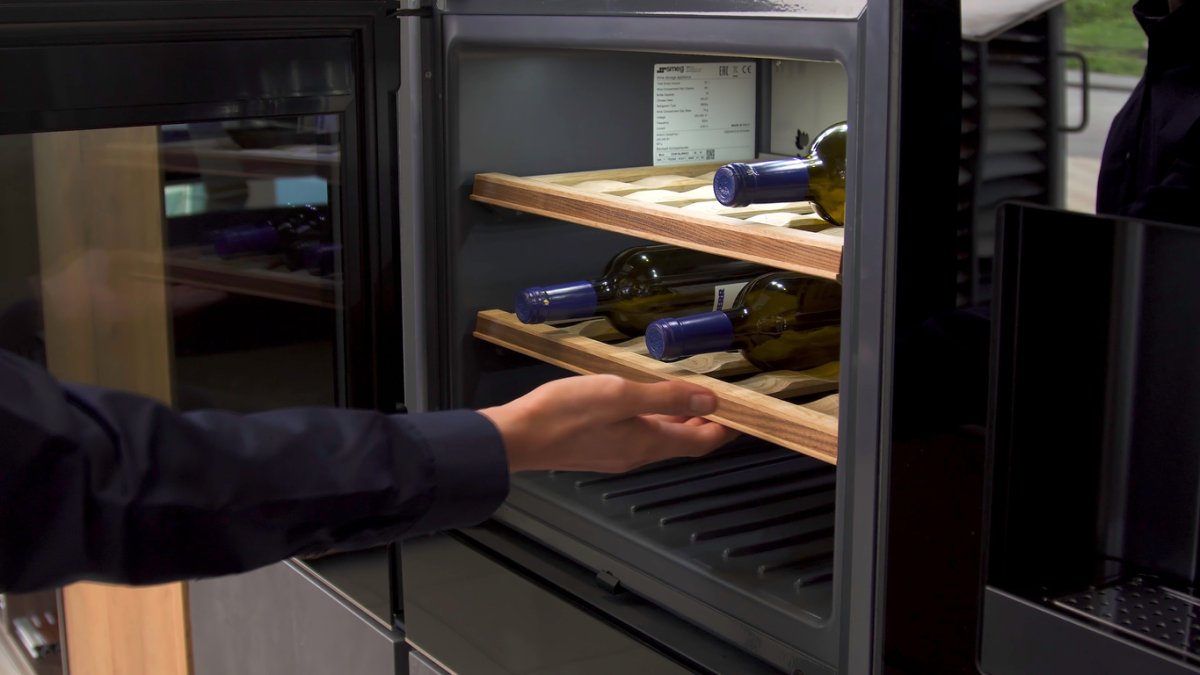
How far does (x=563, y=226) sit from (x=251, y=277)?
0.42m

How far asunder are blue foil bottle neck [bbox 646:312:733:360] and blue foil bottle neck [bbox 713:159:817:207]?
0.14 m

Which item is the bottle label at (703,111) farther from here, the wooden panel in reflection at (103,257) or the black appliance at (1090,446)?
the black appliance at (1090,446)

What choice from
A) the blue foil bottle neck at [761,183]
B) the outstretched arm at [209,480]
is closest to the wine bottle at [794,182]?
the blue foil bottle neck at [761,183]

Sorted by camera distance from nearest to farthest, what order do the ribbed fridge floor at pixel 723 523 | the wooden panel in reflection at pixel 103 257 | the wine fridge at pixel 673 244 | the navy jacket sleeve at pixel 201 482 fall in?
the navy jacket sleeve at pixel 201 482 < the wine fridge at pixel 673 244 < the ribbed fridge floor at pixel 723 523 < the wooden panel in reflection at pixel 103 257

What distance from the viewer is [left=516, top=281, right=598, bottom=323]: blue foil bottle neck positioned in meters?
1.44

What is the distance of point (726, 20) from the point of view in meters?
1.14

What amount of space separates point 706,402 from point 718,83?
720 millimetres

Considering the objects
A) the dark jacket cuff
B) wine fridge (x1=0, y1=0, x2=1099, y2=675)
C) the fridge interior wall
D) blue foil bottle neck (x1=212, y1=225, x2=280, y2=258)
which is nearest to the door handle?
wine fridge (x1=0, y1=0, x2=1099, y2=675)

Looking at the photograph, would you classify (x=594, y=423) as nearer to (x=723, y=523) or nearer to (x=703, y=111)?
(x=723, y=523)

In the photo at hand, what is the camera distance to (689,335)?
1.30m

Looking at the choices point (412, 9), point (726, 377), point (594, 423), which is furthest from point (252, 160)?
point (594, 423)

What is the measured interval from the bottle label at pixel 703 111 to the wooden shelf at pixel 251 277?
1.62ft

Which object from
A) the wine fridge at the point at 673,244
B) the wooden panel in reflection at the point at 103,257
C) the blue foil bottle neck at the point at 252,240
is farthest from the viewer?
the blue foil bottle neck at the point at 252,240

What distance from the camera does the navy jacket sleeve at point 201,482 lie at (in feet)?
2.36
